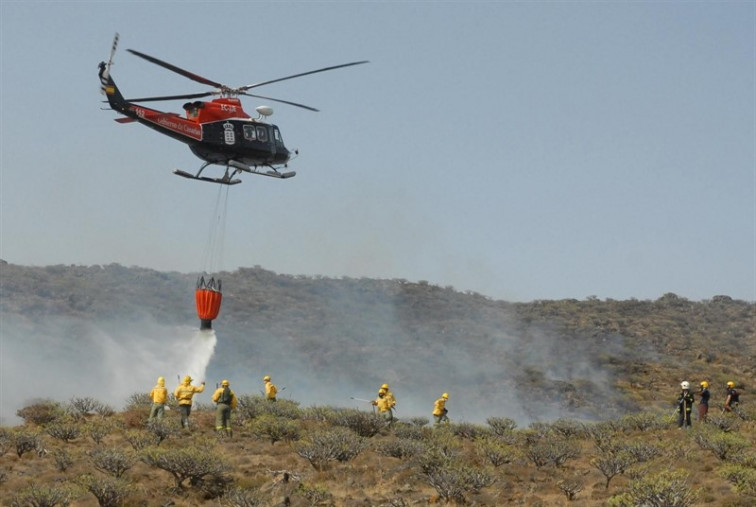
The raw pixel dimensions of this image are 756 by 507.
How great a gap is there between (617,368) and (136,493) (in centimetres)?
3924

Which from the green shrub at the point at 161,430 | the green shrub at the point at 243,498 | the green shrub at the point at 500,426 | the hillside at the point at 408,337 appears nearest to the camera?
the green shrub at the point at 243,498

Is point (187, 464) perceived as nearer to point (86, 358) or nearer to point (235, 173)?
point (235, 173)

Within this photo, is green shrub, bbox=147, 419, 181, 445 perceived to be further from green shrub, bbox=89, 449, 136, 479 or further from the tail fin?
the tail fin

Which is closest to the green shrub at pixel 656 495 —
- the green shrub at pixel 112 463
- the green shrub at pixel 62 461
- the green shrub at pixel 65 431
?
the green shrub at pixel 112 463

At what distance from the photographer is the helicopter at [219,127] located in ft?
95.2

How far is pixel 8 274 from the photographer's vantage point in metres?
Answer: 69.7

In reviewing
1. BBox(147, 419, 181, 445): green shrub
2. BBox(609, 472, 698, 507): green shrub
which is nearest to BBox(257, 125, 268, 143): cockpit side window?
BBox(147, 419, 181, 445): green shrub

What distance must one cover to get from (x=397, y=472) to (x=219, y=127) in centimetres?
1361

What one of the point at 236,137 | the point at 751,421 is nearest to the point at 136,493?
the point at 236,137

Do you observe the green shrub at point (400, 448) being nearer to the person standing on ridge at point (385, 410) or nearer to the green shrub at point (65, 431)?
the person standing on ridge at point (385, 410)

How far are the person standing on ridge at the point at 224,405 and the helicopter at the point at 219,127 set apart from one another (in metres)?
8.23

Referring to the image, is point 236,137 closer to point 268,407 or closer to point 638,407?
point 268,407

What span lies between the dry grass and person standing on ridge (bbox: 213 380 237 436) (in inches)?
13.5

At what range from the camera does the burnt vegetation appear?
20.2 meters
